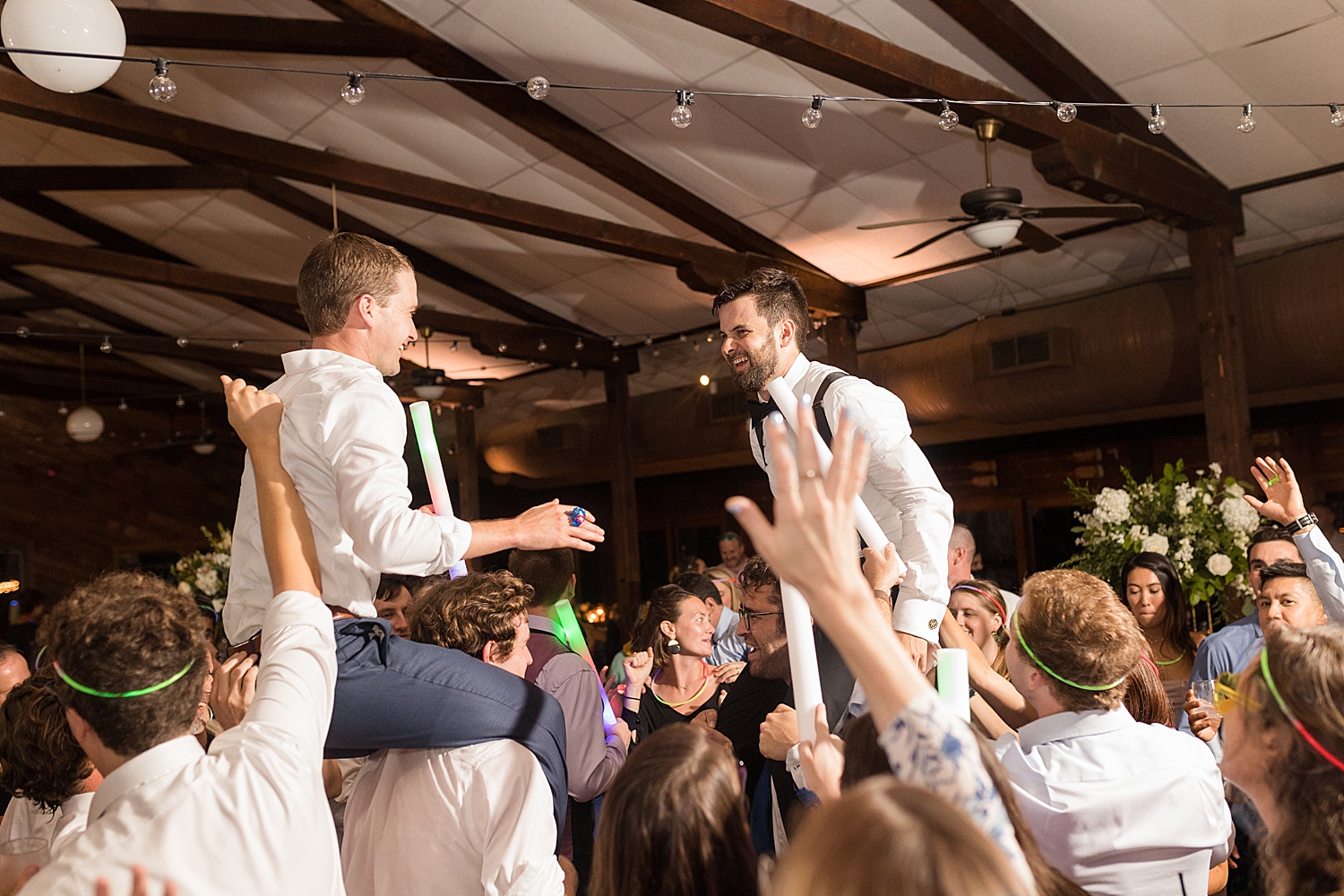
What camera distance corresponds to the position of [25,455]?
46.2 ft

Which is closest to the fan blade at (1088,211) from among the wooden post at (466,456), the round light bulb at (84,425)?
the wooden post at (466,456)

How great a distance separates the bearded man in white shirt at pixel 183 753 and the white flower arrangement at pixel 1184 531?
158 inches

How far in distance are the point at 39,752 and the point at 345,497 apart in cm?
75

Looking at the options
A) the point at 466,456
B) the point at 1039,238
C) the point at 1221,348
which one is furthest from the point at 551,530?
the point at 466,456

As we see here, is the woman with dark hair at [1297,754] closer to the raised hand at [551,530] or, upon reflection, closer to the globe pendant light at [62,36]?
the raised hand at [551,530]

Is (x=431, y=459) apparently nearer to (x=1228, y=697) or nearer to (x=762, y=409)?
(x=762, y=409)

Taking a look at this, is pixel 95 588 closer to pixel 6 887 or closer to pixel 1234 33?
pixel 6 887

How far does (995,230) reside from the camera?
5301 mm

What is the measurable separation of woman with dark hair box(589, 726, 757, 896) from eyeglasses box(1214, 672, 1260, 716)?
65 centimetres

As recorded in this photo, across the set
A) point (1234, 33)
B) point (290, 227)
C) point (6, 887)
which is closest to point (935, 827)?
point (6, 887)

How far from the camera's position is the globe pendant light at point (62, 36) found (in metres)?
3.34

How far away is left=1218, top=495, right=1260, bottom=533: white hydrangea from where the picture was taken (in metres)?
4.84

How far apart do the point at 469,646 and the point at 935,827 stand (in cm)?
173

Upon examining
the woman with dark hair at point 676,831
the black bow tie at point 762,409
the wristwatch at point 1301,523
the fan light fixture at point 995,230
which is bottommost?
the woman with dark hair at point 676,831
